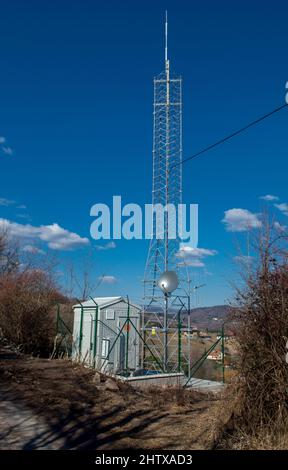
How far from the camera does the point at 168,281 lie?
622 inches

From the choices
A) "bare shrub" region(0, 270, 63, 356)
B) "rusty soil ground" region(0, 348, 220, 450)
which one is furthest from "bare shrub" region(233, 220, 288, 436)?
"bare shrub" region(0, 270, 63, 356)

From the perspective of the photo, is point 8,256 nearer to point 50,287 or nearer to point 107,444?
point 50,287

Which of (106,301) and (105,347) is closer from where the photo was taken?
(105,347)

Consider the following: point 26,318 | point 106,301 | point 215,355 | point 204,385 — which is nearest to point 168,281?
point 106,301

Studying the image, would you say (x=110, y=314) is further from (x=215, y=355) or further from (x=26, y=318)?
(x=215, y=355)

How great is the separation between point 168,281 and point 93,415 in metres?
8.72

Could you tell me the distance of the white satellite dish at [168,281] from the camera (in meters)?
15.8

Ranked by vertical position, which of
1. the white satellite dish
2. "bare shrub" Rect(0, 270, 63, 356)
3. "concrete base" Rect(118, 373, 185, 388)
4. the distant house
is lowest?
"concrete base" Rect(118, 373, 185, 388)

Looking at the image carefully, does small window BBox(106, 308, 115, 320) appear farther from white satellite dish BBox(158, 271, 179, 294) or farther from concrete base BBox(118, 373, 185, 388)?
concrete base BBox(118, 373, 185, 388)

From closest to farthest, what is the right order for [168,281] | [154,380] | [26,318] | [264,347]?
[264,347] < [154,380] < [168,281] < [26,318]

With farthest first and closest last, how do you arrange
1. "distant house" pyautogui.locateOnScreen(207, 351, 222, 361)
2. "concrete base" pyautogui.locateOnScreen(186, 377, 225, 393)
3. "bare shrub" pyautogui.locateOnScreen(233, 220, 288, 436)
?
"distant house" pyautogui.locateOnScreen(207, 351, 222, 361), "concrete base" pyautogui.locateOnScreen(186, 377, 225, 393), "bare shrub" pyautogui.locateOnScreen(233, 220, 288, 436)

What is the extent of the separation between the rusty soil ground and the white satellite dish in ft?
17.9

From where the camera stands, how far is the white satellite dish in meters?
15.8

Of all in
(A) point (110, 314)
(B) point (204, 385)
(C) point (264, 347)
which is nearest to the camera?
(C) point (264, 347)
